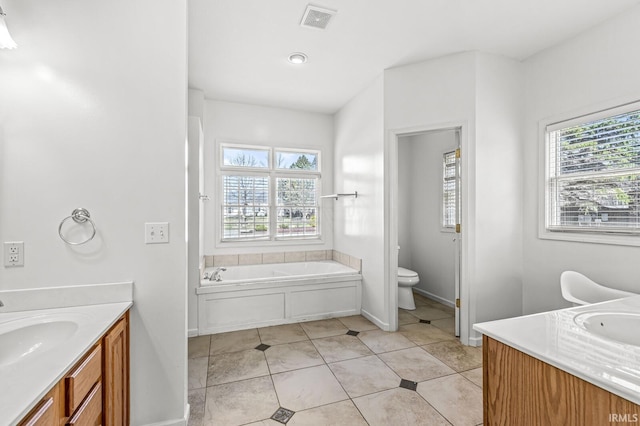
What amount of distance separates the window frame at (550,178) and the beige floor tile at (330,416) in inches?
90.0

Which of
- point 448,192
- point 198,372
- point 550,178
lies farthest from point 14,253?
point 448,192

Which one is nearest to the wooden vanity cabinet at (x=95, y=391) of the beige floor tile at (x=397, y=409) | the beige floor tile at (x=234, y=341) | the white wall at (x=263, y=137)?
the beige floor tile at (x=234, y=341)

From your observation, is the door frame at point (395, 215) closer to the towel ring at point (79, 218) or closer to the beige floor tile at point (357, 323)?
the beige floor tile at point (357, 323)

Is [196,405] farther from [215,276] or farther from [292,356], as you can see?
[215,276]

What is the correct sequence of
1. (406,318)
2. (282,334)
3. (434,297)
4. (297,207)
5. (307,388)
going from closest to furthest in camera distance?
(307,388), (282,334), (406,318), (434,297), (297,207)

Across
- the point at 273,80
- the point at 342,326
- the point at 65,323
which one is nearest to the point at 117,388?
the point at 65,323

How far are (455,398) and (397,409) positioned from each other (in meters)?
0.42

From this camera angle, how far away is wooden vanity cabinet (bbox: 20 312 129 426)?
89 centimetres

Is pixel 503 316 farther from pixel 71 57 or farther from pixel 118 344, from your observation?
pixel 71 57

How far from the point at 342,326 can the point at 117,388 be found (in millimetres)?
2209

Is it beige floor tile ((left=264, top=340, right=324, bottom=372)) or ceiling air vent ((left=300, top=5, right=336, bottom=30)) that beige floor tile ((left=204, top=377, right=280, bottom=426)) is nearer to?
beige floor tile ((left=264, top=340, right=324, bottom=372))

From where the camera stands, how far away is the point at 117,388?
1.42 meters

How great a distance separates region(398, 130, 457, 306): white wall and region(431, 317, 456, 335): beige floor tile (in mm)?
583

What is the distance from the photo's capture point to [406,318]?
346cm
